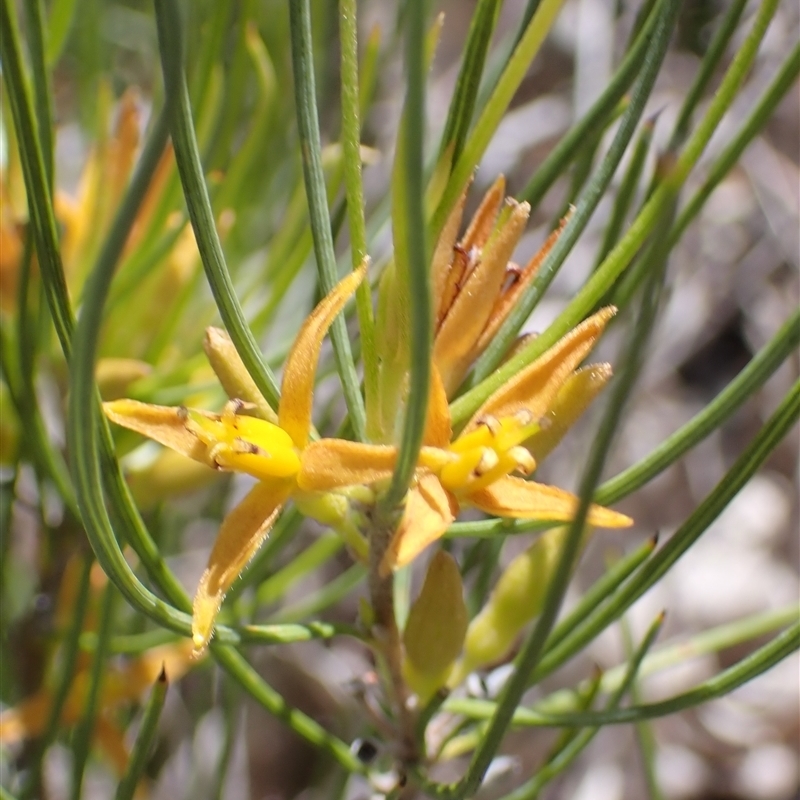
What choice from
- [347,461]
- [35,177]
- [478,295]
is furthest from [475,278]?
[35,177]

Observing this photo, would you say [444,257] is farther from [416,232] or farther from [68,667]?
[68,667]

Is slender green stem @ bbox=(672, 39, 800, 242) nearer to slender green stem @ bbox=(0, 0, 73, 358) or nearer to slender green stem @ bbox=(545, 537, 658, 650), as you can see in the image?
slender green stem @ bbox=(545, 537, 658, 650)

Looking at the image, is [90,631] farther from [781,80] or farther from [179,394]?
[781,80]

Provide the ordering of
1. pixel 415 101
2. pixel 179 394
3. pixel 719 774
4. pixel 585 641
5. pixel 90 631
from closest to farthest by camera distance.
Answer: pixel 415 101 → pixel 585 641 → pixel 179 394 → pixel 90 631 → pixel 719 774

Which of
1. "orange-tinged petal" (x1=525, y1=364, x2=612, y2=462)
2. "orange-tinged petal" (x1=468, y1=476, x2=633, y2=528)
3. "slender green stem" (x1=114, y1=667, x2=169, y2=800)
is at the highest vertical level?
"orange-tinged petal" (x1=525, y1=364, x2=612, y2=462)

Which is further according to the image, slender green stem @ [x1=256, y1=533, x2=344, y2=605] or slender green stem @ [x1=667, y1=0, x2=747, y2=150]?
slender green stem @ [x1=256, y1=533, x2=344, y2=605]

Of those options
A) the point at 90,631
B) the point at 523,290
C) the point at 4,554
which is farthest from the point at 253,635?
the point at 90,631

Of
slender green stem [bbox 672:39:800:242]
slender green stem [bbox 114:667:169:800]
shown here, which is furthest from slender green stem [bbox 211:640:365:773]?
slender green stem [bbox 672:39:800:242]

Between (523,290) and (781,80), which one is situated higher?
(781,80)
